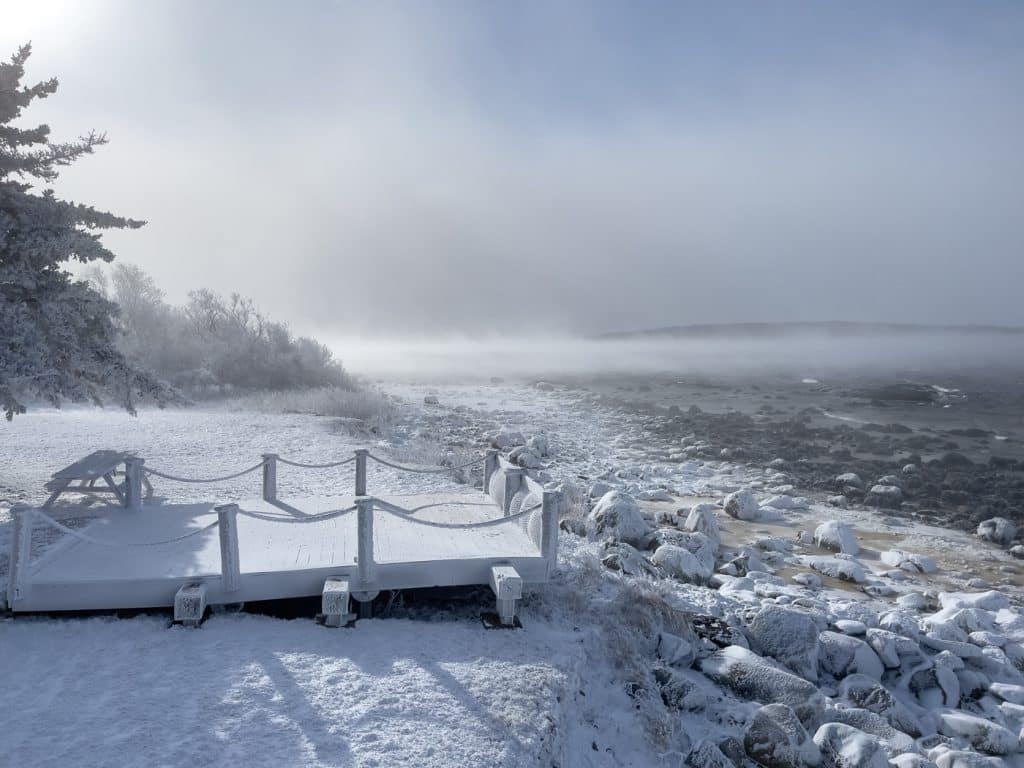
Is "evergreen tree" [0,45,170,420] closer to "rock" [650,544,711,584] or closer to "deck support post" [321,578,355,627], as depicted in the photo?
"deck support post" [321,578,355,627]

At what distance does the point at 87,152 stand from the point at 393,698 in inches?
385

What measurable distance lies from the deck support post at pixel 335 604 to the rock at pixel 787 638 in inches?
207

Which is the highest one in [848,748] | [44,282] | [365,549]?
[44,282]

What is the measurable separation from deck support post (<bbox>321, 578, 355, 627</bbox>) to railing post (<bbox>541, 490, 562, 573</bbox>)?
231cm

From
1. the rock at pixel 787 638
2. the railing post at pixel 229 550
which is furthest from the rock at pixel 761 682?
the railing post at pixel 229 550

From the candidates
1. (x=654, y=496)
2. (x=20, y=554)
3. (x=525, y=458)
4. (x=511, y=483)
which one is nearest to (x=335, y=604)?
(x=20, y=554)

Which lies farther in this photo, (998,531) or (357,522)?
(998,531)

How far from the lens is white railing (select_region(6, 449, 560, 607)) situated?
22.0 ft

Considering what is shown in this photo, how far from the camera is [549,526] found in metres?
7.88

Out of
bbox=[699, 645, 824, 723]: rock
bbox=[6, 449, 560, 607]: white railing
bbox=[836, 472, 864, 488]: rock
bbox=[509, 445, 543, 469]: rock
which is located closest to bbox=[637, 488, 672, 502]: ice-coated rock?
bbox=[509, 445, 543, 469]: rock

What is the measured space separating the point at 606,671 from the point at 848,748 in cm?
240

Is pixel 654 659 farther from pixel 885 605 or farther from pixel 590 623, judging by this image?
pixel 885 605

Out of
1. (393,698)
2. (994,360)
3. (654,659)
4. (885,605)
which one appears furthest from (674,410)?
(994,360)

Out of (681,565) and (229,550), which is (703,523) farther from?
(229,550)
